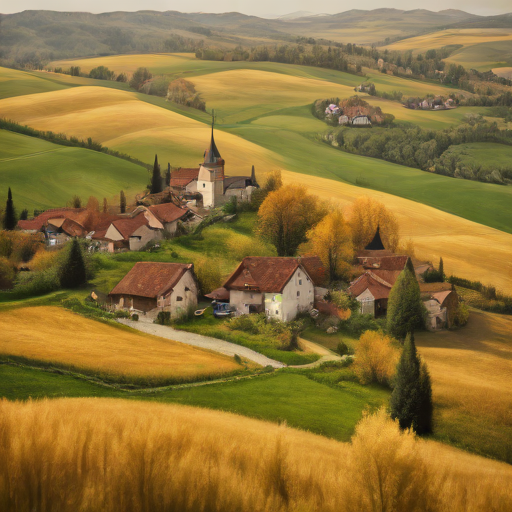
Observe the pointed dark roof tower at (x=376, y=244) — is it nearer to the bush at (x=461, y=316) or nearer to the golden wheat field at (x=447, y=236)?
the golden wheat field at (x=447, y=236)

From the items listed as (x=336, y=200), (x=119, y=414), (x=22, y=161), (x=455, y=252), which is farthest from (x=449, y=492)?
(x=22, y=161)

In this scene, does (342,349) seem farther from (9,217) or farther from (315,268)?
(9,217)

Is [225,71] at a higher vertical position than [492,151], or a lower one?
higher

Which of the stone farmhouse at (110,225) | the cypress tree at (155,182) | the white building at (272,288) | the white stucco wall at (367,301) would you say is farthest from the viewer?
the cypress tree at (155,182)

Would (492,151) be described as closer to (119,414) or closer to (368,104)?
(368,104)

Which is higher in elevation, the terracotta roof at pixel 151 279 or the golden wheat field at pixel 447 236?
the terracotta roof at pixel 151 279

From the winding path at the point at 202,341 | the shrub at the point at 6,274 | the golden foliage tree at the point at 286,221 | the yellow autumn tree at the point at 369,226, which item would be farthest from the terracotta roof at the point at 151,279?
the yellow autumn tree at the point at 369,226
